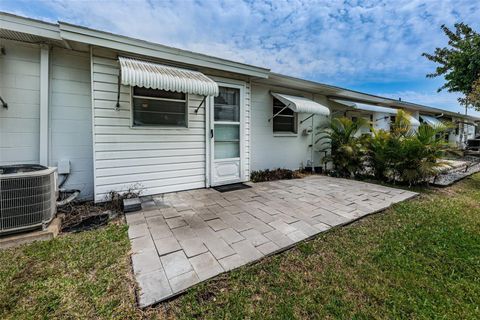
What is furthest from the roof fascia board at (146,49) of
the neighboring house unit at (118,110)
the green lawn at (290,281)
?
the green lawn at (290,281)

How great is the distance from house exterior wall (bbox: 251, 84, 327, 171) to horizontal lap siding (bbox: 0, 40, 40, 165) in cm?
480

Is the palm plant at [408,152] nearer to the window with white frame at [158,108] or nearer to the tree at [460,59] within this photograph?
the window with white frame at [158,108]

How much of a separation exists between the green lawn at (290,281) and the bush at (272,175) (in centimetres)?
322

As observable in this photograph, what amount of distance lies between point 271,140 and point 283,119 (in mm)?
980

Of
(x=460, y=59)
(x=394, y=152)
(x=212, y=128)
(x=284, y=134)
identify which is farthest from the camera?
(x=460, y=59)

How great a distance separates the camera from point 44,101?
Result: 3568 millimetres

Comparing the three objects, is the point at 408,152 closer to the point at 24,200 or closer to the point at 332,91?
the point at 332,91

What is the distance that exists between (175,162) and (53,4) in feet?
11.8

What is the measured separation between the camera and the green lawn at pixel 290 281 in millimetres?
1611

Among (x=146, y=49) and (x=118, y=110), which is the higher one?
(x=146, y=49)

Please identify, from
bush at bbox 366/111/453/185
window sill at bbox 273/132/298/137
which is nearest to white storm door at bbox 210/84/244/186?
window sill at bbox 273/132/298/137

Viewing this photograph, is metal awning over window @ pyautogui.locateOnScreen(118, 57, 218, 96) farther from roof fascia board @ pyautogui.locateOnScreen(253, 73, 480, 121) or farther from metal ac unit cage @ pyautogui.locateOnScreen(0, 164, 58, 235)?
roof fascia board @ pyautogui.locateOnScreen(253, 73, 480, 121)

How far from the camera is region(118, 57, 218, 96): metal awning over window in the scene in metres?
3.28

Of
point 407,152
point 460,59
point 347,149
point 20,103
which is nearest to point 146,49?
point 20,103
